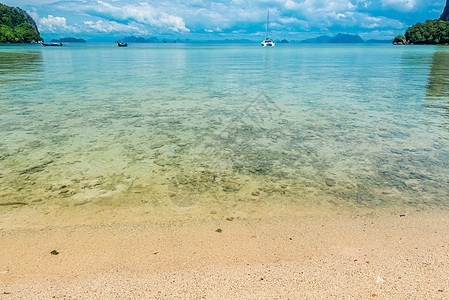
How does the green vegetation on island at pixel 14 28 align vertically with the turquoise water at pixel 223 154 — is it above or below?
above

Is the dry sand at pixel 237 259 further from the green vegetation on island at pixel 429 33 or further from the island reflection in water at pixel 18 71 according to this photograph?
the green vegetation on island at pixel 429 33

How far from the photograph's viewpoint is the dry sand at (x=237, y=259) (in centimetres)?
245

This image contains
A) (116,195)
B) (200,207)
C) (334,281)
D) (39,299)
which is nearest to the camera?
(39,299)

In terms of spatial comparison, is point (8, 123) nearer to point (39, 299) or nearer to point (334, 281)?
point (39, 299)

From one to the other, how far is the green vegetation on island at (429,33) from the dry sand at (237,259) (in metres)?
149

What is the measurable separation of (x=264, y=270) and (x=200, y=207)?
1.44m

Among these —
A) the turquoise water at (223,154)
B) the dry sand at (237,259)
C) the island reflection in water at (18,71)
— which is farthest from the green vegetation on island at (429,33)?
the dry sand at (237,259)

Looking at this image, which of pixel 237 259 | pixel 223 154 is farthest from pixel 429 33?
pixel 237 259

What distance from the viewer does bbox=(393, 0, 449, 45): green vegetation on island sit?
387ft

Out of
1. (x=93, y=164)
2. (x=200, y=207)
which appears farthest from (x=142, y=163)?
(x=200, y=207)

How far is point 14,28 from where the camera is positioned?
472 ft

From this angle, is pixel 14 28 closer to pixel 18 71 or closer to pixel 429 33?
pixel 18 71

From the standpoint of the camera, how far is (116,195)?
13.8 ft

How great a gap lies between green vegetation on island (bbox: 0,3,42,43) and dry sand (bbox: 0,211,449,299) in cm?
16226
